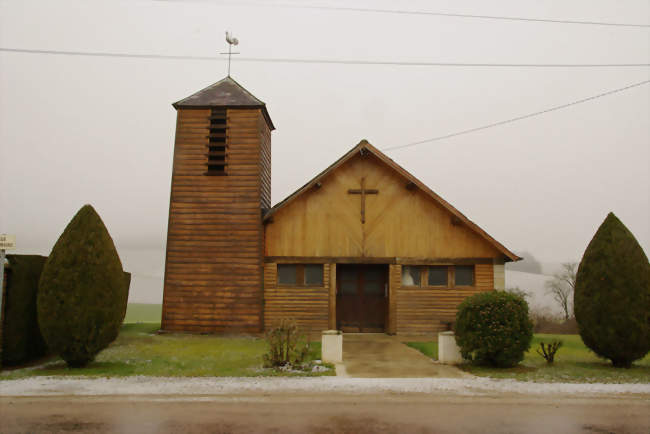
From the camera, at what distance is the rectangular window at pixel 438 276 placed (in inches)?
860

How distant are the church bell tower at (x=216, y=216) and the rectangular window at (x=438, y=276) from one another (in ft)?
22.8

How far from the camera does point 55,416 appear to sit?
8.66 meters

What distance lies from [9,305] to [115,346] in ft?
16.3

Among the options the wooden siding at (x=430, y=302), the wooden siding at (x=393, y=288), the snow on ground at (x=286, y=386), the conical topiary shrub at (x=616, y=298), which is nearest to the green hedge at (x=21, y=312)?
the snow on ground at (x=286, y=386)

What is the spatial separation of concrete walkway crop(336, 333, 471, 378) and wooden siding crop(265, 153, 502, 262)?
3.94m

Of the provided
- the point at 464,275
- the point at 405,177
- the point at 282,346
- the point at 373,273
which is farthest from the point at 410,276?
the point at 282,346

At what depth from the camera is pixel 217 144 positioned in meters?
22.4

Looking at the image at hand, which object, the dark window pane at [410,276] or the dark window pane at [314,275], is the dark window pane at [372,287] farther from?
the dark window pane at [314,275]

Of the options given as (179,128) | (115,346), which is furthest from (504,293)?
(179,128)

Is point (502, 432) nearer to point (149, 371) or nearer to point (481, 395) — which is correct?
point (481, 395)

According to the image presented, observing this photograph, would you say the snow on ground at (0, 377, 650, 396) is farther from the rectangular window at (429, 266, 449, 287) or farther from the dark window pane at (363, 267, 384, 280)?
the dark window pane at (363, 267, 384, 280)

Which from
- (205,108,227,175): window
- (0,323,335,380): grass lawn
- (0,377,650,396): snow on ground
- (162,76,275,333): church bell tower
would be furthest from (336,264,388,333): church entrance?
(0,377,650,396): snow on ground

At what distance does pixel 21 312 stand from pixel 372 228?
42.0ft

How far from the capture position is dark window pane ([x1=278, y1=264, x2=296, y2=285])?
21.8 m
